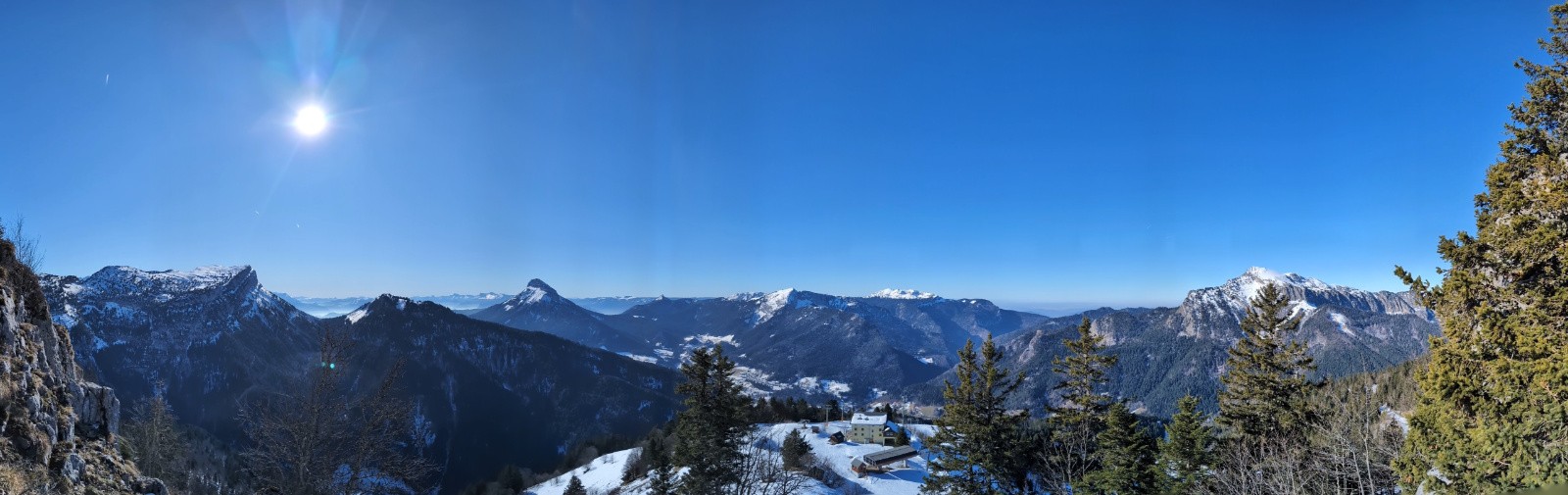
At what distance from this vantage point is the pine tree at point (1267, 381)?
2400 centimetres

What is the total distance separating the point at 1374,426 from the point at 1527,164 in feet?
56.0

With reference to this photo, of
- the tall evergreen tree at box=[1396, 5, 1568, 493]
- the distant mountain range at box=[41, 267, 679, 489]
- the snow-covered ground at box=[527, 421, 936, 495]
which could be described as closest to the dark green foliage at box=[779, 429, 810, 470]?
the snow-covered ground at box=[527, 421, 936, 495]

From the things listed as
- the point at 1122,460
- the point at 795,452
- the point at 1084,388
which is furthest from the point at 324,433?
the point at 795,452

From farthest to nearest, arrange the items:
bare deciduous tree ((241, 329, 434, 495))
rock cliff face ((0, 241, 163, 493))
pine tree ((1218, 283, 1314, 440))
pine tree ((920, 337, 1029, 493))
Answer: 1. pine tree ((920, 337, 1029, 493))
2. pine tree ((1218, 283, 1314, 440))
3. bare deciduous tree ((241, 329, 434, 495))
4. rock cliff face ((0, 241, 163, 493))

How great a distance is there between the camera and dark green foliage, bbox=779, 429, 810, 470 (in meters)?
52.5

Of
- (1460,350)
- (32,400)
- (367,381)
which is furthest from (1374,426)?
(367,381)

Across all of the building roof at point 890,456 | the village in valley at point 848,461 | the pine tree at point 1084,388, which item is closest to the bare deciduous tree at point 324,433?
the village in valley at point 848,461

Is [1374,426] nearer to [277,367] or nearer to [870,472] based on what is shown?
[870,472]

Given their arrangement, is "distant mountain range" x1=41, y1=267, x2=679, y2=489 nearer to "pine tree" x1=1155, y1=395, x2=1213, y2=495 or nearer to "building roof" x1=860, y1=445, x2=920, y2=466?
"building roof" x1=860, y1=445, x2=920, y2=466

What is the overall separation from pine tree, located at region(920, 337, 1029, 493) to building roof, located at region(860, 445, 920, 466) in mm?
30236

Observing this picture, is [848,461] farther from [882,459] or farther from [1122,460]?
[1122,460]

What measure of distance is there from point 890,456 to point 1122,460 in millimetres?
37420

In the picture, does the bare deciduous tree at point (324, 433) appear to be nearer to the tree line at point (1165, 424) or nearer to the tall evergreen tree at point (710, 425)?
the tall evergreen tree at point (710, 425)

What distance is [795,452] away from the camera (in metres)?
54.9
